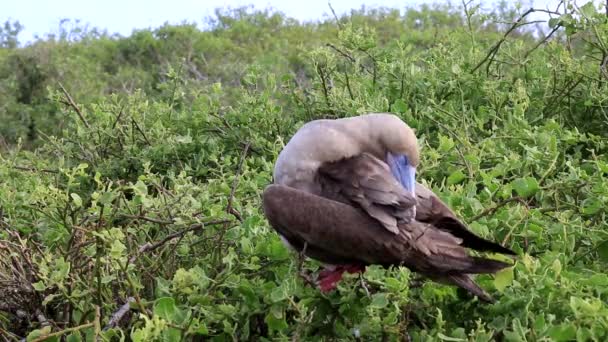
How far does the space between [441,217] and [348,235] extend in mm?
281

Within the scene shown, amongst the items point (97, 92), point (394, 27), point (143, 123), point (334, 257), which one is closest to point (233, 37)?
point (394, 27)

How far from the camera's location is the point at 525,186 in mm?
2781

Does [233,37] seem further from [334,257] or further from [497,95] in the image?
[334,257]

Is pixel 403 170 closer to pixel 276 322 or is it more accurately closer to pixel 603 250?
pixel 603 250

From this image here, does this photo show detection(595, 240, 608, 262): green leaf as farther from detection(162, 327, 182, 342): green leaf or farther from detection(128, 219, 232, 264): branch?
detection(162, 327, 182, 342): green leaf

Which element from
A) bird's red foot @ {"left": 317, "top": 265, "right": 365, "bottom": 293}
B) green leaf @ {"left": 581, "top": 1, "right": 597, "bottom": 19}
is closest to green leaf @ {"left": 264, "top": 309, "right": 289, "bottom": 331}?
bird's red foot @ {"left": 317, "top": 265, "right": 365, "bottom": 293}

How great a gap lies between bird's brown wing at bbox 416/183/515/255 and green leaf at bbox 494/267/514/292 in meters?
0.20

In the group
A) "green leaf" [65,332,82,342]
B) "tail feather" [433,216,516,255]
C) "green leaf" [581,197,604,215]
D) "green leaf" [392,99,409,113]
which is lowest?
"green leaf" [65,332,82,342]

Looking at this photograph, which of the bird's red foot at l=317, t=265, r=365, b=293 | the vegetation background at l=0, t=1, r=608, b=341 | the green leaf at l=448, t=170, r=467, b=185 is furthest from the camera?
the green leaf at l=448, t=170, r=467, b=185

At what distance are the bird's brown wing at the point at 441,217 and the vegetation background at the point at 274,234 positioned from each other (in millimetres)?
88

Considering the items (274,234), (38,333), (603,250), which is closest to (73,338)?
(38,333)

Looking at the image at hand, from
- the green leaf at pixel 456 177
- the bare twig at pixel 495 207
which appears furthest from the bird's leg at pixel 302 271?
the green leaf at pixel 456 177

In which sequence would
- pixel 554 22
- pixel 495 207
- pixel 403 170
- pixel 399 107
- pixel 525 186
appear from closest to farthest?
1. pixel 495 207
2. pixel 525 186
3. pixel 403 170
4. pixel 399 107
5. pixel 554 22

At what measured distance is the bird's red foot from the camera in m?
2.47
